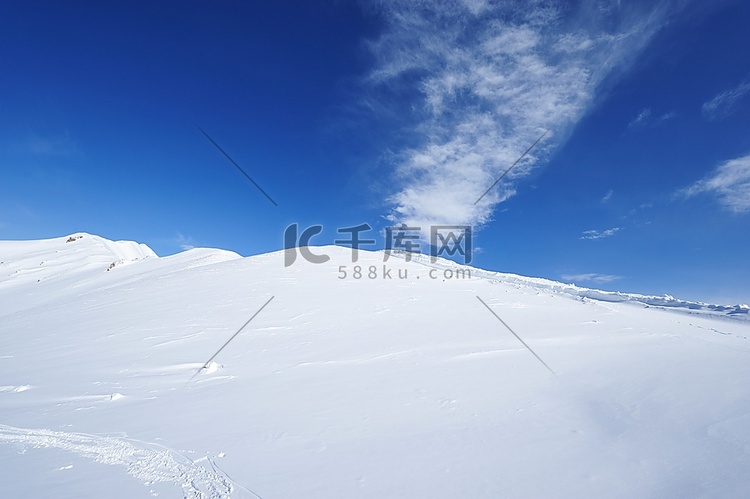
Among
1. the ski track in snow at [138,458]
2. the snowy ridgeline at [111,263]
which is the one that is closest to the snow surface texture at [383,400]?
the ski track in snow at [138,458]

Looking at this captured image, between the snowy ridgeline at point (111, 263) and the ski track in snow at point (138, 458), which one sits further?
the snowy ridgeline at point (111, 263)

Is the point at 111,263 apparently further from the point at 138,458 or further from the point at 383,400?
the point at 383,400

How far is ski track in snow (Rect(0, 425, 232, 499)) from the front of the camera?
386 centimetres

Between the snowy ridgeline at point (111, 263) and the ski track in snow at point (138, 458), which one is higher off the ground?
the snowy ridgeline at point (111, 263)

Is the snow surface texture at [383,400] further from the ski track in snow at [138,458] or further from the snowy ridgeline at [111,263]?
the snowy ridgeline at [111,263]

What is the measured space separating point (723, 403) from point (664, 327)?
496 cm

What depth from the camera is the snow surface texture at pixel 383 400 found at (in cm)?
377

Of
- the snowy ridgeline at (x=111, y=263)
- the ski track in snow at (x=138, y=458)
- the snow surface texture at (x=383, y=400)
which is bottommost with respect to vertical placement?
the ski track in snow at (x=138, y=458)

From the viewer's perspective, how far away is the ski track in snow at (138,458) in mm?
3855

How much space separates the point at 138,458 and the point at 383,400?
11.3 feet

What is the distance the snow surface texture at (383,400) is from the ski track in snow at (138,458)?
24 mm

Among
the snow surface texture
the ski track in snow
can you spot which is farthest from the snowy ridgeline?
the ski track in snow

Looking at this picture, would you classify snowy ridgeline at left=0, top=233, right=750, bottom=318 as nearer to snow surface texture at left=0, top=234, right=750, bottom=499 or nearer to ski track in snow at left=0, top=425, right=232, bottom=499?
→ snow surface texture at left=0, top=234, right=750, bottom=499

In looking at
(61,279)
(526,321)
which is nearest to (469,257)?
(526,321)
